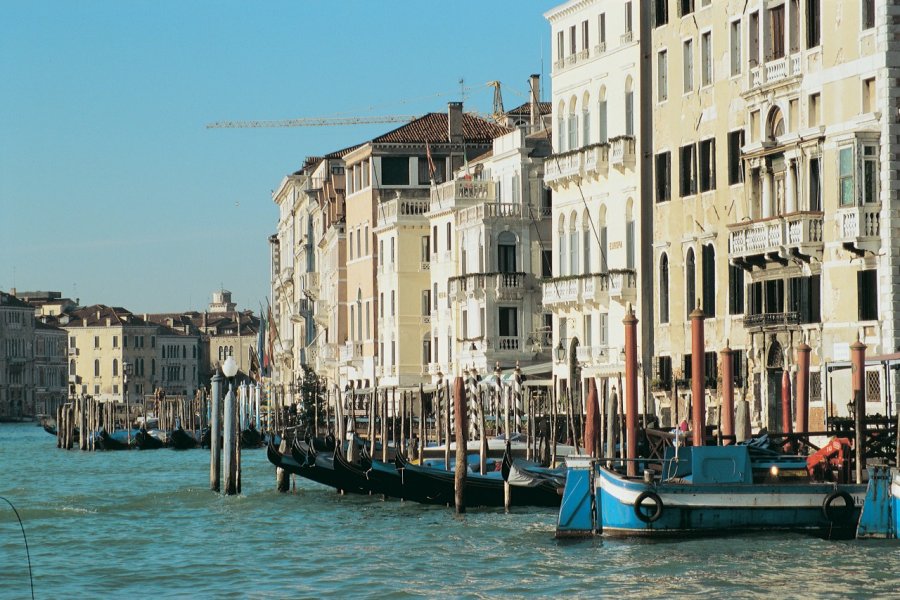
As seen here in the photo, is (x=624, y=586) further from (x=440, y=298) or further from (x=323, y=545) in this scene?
(x=440, y=298)

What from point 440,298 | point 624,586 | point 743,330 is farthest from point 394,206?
point 624,586

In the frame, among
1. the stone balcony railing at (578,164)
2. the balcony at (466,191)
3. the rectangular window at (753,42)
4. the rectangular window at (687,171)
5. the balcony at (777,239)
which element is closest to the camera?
the balcony at (777,239)

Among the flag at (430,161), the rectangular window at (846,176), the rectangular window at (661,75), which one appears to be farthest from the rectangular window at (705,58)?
the flag at (430,161)

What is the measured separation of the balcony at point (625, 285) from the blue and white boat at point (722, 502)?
1507cm

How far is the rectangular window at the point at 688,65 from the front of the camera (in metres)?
35.5

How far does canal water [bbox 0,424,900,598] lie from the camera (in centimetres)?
2081

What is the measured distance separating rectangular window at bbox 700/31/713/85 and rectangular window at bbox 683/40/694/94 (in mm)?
448

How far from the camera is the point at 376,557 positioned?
947 inches

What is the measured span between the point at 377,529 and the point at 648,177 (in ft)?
39.9

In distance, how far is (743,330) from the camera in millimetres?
33688

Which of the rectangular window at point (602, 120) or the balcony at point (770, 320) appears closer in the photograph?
the balcony at point (770, 320)

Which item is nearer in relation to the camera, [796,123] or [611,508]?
[611,508]

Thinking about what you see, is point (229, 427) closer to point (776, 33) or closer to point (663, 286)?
point (663, 286)

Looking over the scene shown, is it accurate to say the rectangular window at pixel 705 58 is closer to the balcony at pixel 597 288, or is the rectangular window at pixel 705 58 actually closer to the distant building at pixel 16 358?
the balcony at pixel 597 288
